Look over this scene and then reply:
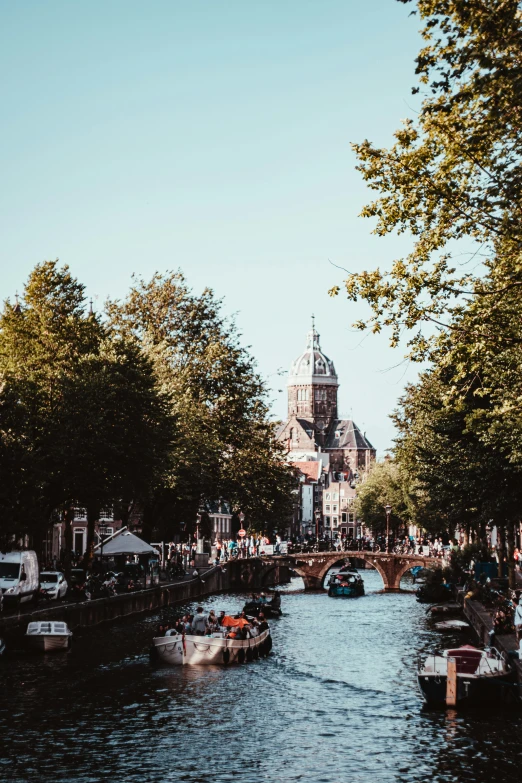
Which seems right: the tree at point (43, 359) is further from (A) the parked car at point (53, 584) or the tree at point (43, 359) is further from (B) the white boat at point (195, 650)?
(B) the white boat at point (195, 650)

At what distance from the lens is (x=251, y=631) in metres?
46.2

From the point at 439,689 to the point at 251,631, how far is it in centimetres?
1438

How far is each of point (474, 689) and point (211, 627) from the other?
15.5 meters

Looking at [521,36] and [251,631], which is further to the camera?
[251,631]

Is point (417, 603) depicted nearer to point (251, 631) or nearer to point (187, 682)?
point (251, 631)

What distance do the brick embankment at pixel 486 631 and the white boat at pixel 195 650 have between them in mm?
9664

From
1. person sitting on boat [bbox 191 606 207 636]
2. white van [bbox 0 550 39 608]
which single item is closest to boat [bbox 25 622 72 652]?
person sitting on boat [bbox 191 606 207 636]

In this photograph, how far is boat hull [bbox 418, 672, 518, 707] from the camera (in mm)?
32344

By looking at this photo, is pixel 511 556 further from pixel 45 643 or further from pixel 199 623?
pixel 45 643

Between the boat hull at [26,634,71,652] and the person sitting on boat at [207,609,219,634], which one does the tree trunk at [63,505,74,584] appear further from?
the boat hull at [26,634,71,652]

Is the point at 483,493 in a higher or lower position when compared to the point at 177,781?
higher

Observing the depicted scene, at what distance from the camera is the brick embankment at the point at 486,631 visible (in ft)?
115

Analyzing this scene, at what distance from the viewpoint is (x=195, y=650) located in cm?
4319

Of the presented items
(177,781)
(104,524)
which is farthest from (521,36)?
(104,524)
